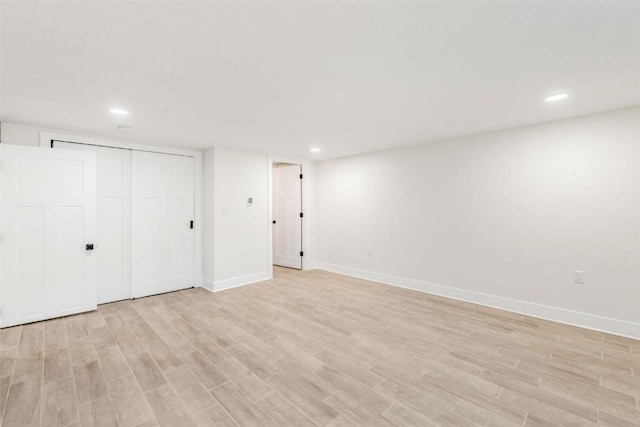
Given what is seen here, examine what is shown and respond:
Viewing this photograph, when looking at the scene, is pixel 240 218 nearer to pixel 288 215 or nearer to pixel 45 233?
pixel 288 215

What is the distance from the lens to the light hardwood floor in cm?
183

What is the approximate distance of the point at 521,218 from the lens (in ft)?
11.7

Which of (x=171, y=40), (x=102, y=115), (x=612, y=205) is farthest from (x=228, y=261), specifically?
(x=612, y=205)

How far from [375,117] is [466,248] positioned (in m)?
2.39

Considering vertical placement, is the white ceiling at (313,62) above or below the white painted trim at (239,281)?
above

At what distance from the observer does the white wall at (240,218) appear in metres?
4.57

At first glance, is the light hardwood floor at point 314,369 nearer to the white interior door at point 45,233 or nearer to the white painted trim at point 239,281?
the white interior door at point 45,233

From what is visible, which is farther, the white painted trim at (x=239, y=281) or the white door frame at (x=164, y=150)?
the white painted trim at (x=239, y=281)

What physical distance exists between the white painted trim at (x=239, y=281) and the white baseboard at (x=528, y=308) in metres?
2.06

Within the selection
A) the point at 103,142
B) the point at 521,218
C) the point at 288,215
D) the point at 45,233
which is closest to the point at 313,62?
the point at 521,218

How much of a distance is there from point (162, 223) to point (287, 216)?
259 cm

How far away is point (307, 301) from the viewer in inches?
158

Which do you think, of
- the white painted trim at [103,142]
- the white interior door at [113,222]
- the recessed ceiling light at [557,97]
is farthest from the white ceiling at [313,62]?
the white interior door at [113,222]

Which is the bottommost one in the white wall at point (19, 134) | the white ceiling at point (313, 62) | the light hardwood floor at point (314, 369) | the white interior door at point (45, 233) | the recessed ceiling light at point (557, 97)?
the light hardwood floor at point (314, 369)
